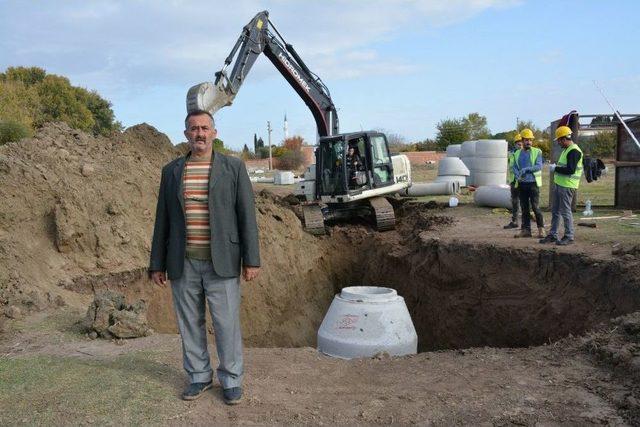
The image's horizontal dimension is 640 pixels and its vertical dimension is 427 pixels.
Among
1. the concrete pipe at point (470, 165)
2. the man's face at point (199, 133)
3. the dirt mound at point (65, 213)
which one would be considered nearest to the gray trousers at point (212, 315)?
the man's face at point (199, 133)

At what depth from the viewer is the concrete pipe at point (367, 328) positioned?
6.98 meters

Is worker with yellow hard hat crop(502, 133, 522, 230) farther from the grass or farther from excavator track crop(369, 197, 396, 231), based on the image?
the grass

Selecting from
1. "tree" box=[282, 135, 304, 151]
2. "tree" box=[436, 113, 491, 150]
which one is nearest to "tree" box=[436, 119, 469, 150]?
"tree" box=[436, 113, 491, 150]

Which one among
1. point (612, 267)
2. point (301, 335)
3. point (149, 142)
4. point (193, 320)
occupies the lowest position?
point (301, 335)

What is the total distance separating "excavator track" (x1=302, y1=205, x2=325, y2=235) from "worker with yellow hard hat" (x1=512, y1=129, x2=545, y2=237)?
5.09 metres

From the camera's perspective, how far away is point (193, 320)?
4.51m

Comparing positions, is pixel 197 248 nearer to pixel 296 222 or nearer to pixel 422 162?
pixel 296 222

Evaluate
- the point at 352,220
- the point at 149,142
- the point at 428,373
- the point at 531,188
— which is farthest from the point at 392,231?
the point at 428,373

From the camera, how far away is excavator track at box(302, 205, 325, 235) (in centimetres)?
1438

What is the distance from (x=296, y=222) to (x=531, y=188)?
5.67 meters

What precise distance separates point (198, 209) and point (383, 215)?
1037 centimetres

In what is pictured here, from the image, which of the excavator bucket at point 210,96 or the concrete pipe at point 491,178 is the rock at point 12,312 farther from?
the concrete pipe at point 491,178

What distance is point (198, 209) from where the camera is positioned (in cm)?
437

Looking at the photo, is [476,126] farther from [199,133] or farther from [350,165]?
[199,133]
